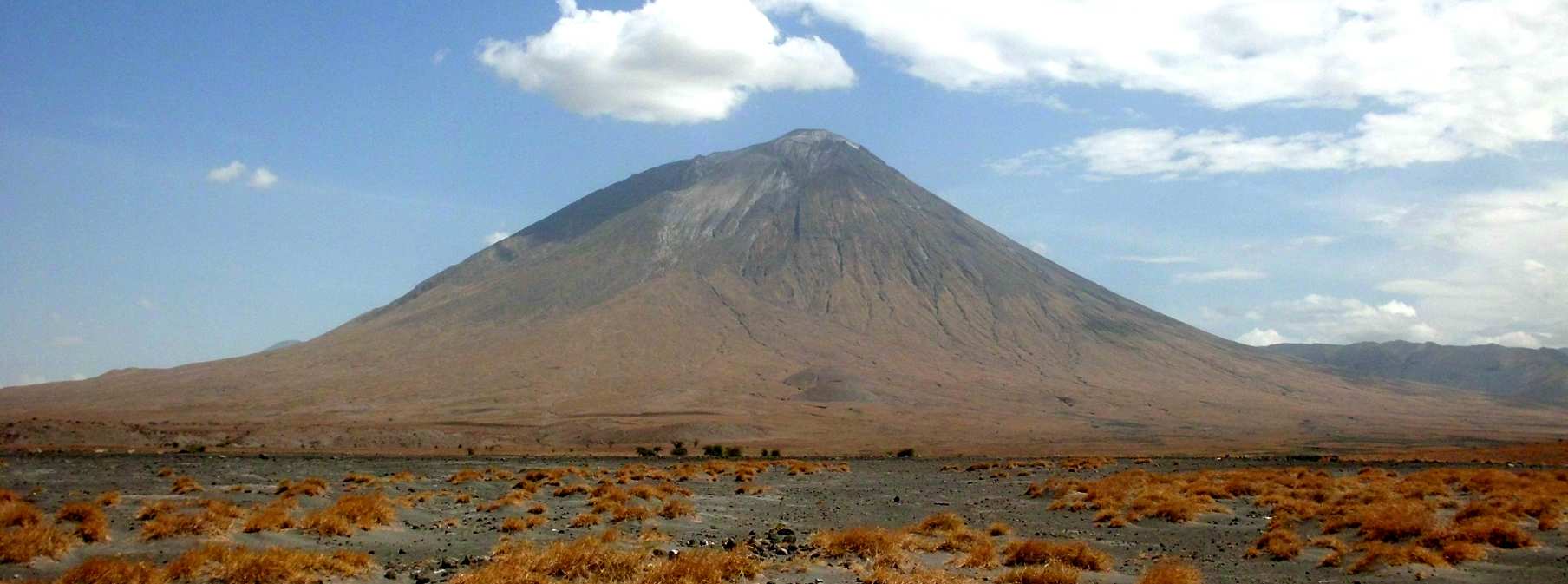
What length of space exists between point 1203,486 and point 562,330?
112268 mm

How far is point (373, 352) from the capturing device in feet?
429

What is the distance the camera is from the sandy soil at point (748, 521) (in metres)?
14.1

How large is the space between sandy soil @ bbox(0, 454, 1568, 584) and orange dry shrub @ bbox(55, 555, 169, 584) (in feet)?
4.78

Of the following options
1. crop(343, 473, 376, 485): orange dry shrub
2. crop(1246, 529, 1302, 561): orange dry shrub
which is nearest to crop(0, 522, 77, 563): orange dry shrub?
crop(343, 473, 376, 485): orange dry shrub

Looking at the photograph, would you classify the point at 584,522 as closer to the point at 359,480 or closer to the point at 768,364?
the point at 359,480

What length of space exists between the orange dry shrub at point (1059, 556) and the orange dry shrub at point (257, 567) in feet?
30.4

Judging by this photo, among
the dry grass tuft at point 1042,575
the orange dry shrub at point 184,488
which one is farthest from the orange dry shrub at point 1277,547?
the orange dry shrub at point 184,488

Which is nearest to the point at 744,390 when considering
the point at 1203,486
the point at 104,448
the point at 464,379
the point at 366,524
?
the point at 464,379

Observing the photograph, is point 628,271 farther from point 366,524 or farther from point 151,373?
point 366,524

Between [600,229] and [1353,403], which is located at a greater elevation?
[600,229]

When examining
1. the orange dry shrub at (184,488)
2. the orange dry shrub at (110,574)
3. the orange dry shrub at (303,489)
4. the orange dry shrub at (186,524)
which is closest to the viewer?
the orange dry shrub at (110,574)

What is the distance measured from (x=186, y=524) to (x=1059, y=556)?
44.3ft

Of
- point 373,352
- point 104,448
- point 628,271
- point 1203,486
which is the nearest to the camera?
point 1203,486

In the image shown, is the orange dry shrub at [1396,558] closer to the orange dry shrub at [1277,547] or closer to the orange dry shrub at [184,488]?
the orange dry shrub at [1277,547]
